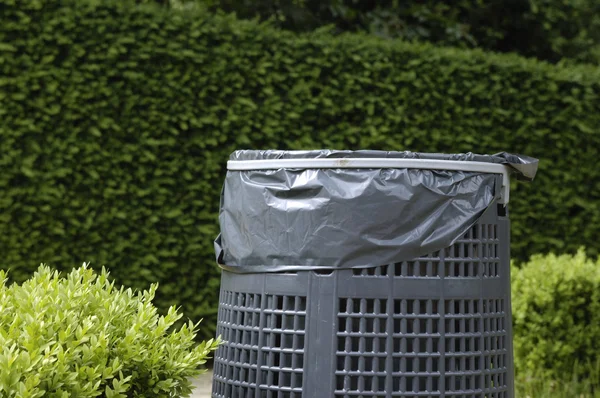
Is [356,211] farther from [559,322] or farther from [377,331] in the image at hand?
[559,322]

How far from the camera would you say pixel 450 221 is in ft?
8.48

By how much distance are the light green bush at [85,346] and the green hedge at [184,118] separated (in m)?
2.71

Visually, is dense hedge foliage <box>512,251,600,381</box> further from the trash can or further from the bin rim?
the bin rim

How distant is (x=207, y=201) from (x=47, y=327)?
11.8ft

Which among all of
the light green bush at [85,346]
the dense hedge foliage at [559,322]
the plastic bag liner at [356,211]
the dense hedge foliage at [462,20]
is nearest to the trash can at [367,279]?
the plastic bag liner at [356,211]

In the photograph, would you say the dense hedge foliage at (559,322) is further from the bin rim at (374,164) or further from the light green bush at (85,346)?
the light green bush at (85,346)

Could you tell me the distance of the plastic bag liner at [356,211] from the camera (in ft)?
8.27

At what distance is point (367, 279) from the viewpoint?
2.49 meters

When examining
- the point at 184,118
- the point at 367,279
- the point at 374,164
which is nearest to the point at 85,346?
the point at 367,279

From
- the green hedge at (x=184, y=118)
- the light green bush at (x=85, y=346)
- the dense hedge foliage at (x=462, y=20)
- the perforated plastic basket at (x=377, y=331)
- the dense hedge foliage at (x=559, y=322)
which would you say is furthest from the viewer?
the dense hedge foliage at (x=462, y=20)

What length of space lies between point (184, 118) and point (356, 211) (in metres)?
3.41

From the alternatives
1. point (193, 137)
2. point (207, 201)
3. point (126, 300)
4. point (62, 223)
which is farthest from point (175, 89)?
point (126, 300)

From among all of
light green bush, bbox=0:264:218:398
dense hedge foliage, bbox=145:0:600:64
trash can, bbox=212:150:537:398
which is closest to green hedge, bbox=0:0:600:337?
dense hedge foliage, bbox=145:0:600:64

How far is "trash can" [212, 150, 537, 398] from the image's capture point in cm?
248
